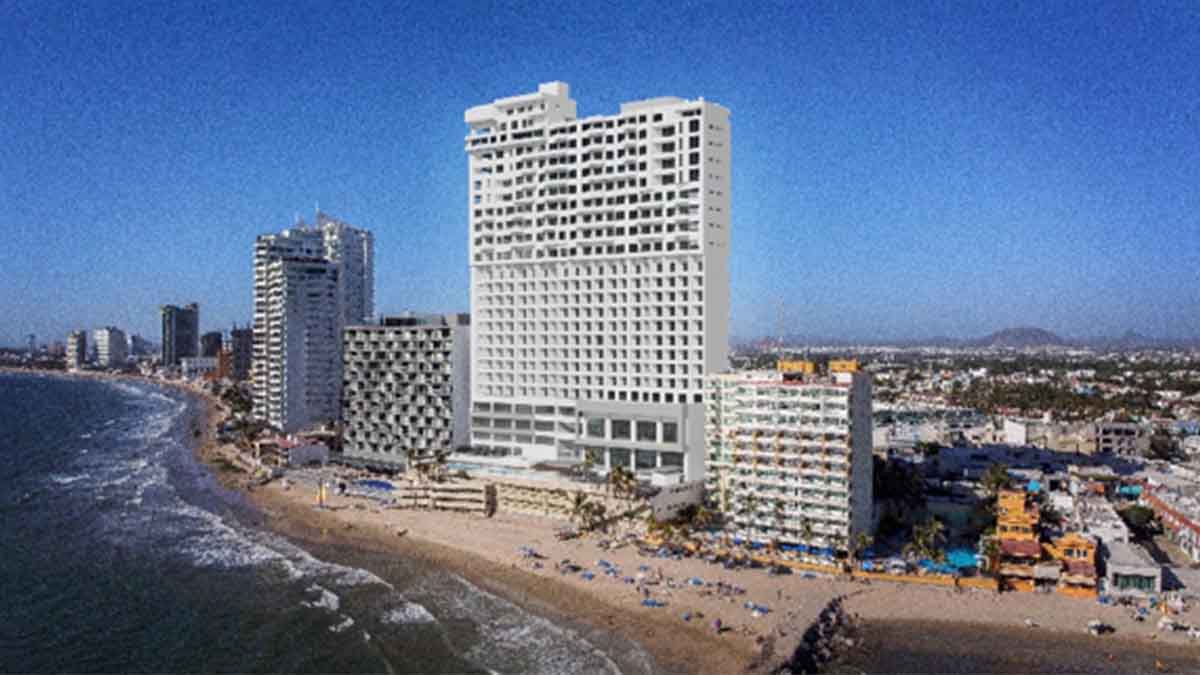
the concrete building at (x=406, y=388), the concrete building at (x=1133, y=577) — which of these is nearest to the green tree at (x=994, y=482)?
the concrete building at (x=1133, y=577)

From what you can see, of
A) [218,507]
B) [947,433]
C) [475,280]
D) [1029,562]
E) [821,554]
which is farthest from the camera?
[947,433]

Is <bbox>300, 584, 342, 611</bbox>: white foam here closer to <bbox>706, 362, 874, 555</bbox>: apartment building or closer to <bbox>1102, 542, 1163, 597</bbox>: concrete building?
<bbox>706, 362, 874, 555</bbox>: apartment building

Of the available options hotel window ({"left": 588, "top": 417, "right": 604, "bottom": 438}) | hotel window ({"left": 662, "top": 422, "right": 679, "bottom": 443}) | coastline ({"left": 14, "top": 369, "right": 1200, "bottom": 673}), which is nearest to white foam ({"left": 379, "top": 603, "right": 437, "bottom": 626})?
coastline ({"left": 14, "top": 369, "right": 1200, "bottom": 673})

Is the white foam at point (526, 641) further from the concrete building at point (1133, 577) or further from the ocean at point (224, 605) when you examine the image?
the concrete building at point (1133, 577)

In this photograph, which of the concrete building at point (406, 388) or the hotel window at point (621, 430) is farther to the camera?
the concrete building at point (406, 388)

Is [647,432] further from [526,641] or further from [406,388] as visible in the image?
[526,641]

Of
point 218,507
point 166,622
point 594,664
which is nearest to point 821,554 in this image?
point 594,664

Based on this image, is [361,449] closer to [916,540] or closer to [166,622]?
[166,622]

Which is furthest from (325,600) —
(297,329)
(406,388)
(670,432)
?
(297,329)
